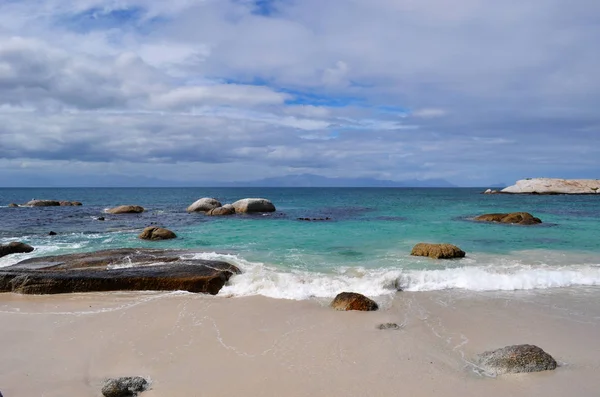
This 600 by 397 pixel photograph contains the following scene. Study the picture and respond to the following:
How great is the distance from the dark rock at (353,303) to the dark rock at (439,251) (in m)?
7.41

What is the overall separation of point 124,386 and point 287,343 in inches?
119

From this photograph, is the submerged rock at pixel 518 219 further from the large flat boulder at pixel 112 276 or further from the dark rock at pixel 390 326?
the dark rock at pixel 390 326

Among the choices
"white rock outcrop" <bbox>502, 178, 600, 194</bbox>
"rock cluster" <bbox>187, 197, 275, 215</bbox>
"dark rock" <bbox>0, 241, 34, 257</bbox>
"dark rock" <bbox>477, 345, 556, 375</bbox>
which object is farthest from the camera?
"white rock outcrop" <bbox>502, 178, 600, 194</bbox>

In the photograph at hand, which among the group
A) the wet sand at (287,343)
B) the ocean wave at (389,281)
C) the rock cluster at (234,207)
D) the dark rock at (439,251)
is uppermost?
the rock cluster at (234,207)

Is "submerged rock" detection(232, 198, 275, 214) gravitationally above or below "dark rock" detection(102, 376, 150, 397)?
above

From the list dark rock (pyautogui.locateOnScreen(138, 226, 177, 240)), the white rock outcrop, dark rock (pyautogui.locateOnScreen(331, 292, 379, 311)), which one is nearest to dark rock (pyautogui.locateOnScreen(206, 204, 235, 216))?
dark rock (pyautogui.locateOnScreen(138, 226, 177, 240))

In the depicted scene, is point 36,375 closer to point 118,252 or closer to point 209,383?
point 209,383

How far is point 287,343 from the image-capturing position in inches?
320

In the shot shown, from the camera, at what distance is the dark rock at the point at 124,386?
20.0ft

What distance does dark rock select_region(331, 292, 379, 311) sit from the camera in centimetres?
1004

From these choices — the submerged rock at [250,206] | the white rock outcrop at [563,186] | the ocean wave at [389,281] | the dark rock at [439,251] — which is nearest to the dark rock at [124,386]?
the ocean wave at [389,281]

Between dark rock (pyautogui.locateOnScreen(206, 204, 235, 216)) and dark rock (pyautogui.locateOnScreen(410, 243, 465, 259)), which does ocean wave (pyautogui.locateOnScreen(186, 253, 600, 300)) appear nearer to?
dark rock (pyautogui.locateOnScreen(410, 243, 465, 259))

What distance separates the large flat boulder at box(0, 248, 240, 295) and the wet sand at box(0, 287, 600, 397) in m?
0.44

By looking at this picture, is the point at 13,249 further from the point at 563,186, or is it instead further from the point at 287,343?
the point at 563,186
